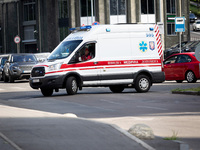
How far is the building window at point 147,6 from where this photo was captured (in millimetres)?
69500

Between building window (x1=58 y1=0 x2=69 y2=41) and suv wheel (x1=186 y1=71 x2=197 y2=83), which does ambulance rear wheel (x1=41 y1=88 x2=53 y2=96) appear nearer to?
suv wheel (x1=186 y1=71 x2=197 y2=83)

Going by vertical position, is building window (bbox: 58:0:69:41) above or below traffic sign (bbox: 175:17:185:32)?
above

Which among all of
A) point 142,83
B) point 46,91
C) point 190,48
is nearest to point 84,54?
point 46,91

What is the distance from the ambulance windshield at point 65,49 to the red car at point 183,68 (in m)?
7.63

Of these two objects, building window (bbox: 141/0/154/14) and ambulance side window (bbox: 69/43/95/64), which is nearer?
ambulance side window (bbox: 69/43/95/64)

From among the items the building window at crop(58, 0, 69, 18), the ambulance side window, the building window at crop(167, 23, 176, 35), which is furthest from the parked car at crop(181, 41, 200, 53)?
the ambulance side window

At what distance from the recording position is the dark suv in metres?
33.7

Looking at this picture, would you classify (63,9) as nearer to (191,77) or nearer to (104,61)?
(191,77)

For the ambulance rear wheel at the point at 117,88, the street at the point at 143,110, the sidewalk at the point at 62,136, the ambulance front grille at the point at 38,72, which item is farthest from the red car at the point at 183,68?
the sidewalk at the point at 62,136

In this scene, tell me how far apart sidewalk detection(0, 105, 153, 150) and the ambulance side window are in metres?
9.80

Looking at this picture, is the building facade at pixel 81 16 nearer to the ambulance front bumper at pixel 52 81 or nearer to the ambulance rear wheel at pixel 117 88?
the ambulance rear wheel at pixel 117 88

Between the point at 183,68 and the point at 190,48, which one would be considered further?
the point at 190,48

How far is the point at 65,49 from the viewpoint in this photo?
70.3 ft

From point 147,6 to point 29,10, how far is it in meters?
19.4
